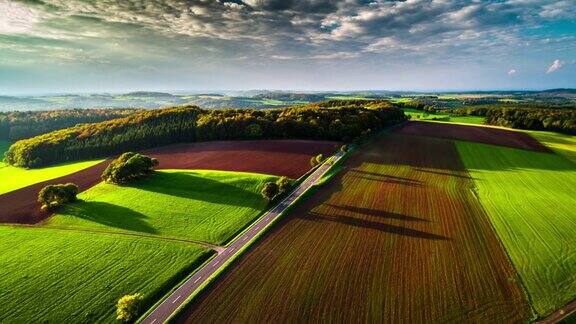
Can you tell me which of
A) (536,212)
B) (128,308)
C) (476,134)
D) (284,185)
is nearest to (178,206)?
(284,185)

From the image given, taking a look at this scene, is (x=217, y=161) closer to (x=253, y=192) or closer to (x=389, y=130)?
(x=253, y=192)

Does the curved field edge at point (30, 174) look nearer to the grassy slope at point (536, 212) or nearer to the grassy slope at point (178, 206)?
the grassy slope at point (178, 206)

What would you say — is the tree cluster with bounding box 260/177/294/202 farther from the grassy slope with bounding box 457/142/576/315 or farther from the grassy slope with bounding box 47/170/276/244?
the grassy slope with bounding box 457/142/576/315

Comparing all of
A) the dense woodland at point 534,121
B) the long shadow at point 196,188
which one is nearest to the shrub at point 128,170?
the long shadow at point 196,188

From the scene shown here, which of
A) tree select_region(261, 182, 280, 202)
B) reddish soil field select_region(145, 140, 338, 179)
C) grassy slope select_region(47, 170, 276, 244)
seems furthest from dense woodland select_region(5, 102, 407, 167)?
tree select_region(261, 182, 280, 202)

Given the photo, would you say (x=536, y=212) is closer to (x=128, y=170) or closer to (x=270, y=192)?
(x=270, y=192)
